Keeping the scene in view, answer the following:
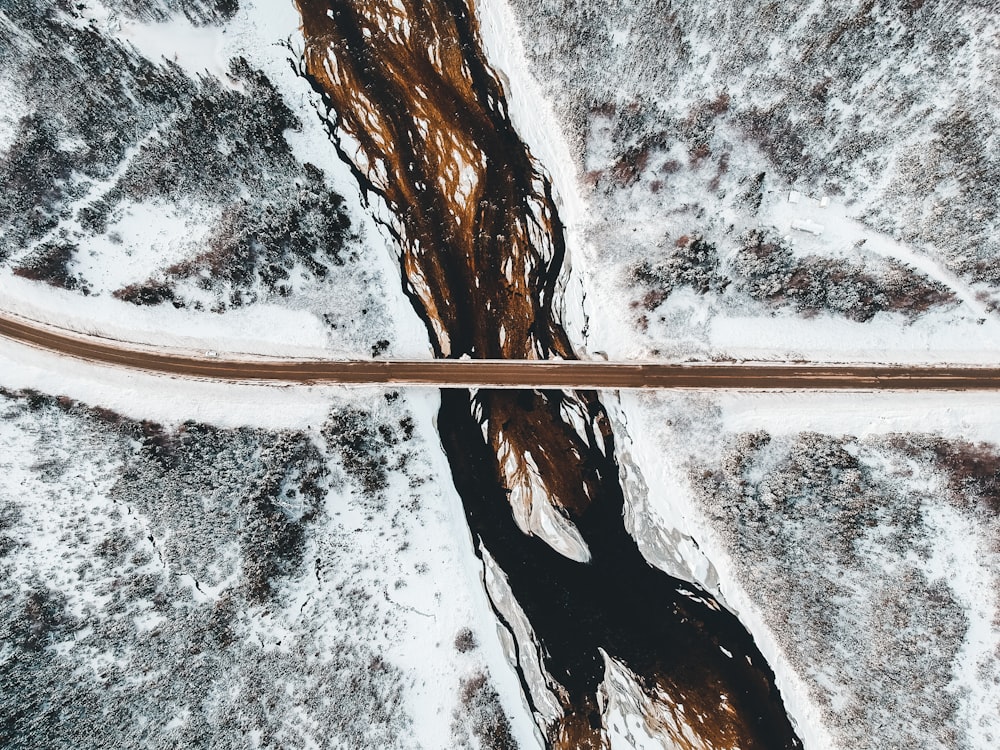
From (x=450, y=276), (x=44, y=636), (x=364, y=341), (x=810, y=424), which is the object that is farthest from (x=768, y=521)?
(x=44, y=636)

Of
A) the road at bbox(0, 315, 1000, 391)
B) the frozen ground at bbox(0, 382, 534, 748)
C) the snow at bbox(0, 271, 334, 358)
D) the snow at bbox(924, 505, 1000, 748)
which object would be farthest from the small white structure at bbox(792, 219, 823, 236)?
the snow at bbox(0, 271, 334, 358)

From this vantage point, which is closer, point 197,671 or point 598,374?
point 197,671

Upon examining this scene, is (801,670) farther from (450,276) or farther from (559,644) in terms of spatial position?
(450,276)

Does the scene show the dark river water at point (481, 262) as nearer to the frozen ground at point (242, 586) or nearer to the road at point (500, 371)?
the road at point (500, 371)

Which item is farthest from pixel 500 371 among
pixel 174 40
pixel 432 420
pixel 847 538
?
pixel 174 40

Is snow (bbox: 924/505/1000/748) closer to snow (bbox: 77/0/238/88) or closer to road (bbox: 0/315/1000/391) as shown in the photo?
road (bbox: 0/315/1000/391)

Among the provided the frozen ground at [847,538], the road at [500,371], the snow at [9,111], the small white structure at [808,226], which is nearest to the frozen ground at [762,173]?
the small white structure at [808,226]

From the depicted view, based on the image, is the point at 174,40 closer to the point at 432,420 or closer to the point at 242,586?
the point at 432,420
